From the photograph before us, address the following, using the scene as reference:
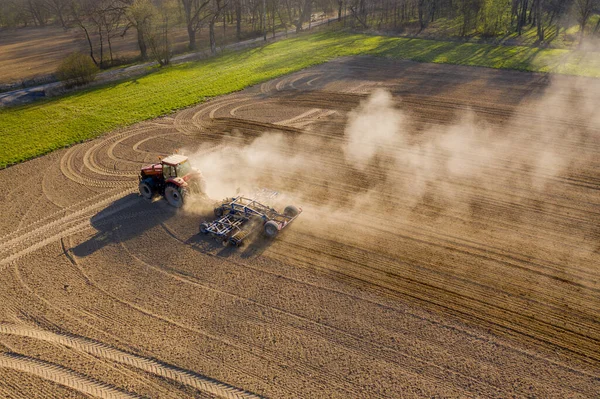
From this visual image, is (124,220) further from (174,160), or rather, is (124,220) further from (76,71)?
(76,71)

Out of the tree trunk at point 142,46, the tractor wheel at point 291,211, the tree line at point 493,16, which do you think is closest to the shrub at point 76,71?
the tree trunk at point 142,46

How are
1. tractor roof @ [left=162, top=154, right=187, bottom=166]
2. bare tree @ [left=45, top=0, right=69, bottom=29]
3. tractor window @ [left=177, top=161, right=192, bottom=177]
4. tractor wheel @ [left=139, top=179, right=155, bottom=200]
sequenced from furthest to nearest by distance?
bare tree @ [left=45, top=0, right=69, bottom=29], tractor wheel @ [left=139, top=179, right=155, bottom=200], tractor window @ [left=177, top=161, right=192, bottom=177], tractor roof @ [left=162, top=154, right=187, bottom=166]

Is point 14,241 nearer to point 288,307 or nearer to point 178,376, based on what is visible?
point 178,376

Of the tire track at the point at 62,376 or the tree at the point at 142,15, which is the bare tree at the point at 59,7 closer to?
the tree at the point at 142,15

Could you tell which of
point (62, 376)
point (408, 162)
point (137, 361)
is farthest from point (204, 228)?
point (408, 162)

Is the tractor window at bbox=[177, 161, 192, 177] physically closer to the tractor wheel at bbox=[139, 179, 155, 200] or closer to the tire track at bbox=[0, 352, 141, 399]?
the tractor wheel at bbox=[139, 179, 155, 200]

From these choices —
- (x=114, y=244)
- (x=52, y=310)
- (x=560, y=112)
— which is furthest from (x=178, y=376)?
(x=560, y=112)

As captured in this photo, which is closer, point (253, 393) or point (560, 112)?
point (253, 393)

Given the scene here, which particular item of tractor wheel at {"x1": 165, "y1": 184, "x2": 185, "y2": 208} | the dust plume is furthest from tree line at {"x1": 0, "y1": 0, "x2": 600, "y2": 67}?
tractor wheel at {"x1": 165, "y1": 184, "x2": 185, "y2": 208}
